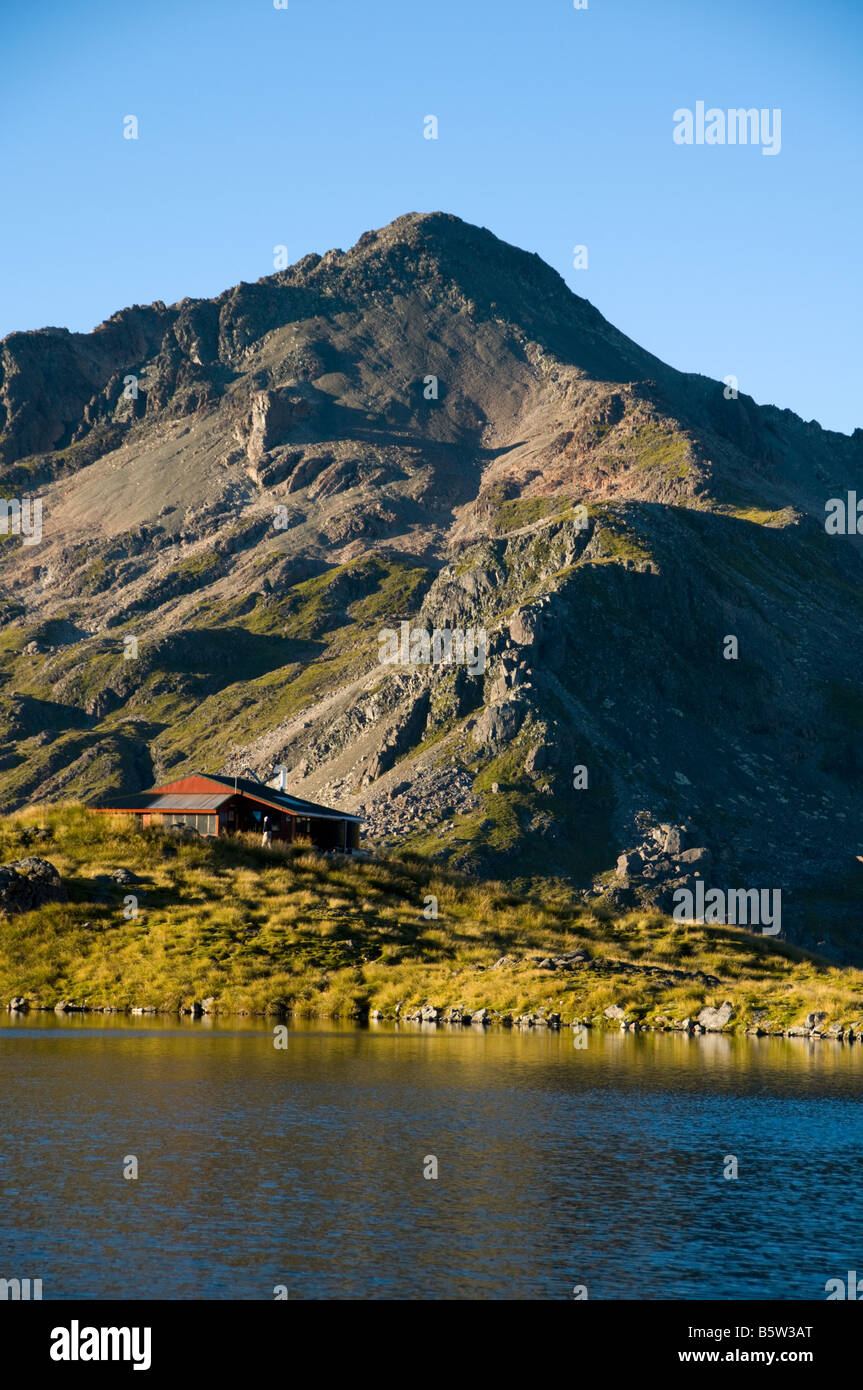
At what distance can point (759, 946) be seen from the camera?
76.2 m

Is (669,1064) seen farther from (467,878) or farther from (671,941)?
(467,878)

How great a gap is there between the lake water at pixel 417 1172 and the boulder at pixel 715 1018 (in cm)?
1085

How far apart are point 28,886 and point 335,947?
14.9 m

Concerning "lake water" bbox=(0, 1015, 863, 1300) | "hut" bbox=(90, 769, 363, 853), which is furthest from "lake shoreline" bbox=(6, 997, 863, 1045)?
"hut" bbox=(90, 769, 363, 853)

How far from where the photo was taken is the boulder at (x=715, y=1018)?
6187cm

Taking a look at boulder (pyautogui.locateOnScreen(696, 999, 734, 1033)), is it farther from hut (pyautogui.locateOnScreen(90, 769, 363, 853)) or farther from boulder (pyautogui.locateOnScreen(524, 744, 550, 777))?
boulder (pyautogui.locateOnScreen(524, 744, 550, 777))

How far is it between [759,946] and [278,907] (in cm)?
2540

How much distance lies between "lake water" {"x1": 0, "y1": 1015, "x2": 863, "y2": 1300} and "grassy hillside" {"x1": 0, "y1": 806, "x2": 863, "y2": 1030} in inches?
484

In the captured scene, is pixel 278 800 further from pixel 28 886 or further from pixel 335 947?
pixel 28 886

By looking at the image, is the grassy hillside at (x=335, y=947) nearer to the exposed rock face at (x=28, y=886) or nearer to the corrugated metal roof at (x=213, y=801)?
the exposed rock face at (x=28, y=886)

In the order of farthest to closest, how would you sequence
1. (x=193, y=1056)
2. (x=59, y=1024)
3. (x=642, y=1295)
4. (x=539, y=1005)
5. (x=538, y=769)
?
(x=538, y=769) → (x=539, y=1005) → (x=59, y=1024) → (x=193, y=1056) → (x=642, y=1295)

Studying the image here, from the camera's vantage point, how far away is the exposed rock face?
6812 centimetres

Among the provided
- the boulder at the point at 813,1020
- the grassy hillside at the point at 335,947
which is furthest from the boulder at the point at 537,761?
the boulder at the point at 813,1020
